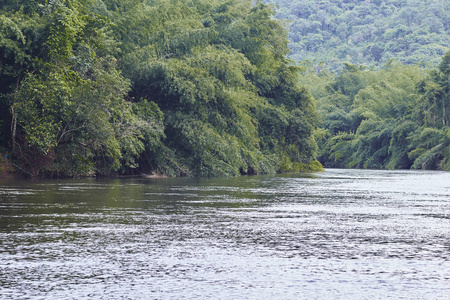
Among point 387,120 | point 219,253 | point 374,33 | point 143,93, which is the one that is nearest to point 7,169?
point 143,93

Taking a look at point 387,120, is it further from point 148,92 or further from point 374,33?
point 374,33

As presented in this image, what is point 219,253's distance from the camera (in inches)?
302

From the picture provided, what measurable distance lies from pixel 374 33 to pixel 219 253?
16516cm

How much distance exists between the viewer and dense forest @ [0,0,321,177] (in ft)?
91.8

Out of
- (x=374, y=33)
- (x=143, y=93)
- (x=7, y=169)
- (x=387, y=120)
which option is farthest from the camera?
(x=374, y=33)

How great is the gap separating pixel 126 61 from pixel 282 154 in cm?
1806

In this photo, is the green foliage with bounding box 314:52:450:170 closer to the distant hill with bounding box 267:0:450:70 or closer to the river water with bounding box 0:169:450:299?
the distant hill with bounding box 267:0:450:70

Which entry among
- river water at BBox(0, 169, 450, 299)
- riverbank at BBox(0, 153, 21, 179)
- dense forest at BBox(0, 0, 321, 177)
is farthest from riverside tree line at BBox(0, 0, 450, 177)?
river water at BBox(0, 169, 450, 299)

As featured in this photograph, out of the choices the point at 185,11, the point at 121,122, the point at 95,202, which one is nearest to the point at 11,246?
the point at 95,202

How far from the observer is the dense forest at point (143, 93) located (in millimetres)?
27969

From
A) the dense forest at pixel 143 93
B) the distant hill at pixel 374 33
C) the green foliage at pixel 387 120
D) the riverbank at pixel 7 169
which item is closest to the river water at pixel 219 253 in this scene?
the riverbank at pixel 7 169

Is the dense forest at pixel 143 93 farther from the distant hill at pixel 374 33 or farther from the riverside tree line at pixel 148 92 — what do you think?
the distant hill at pixel 374 33

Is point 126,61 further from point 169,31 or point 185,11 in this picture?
point 185,11

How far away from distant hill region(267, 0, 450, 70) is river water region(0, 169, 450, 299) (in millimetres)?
119837
